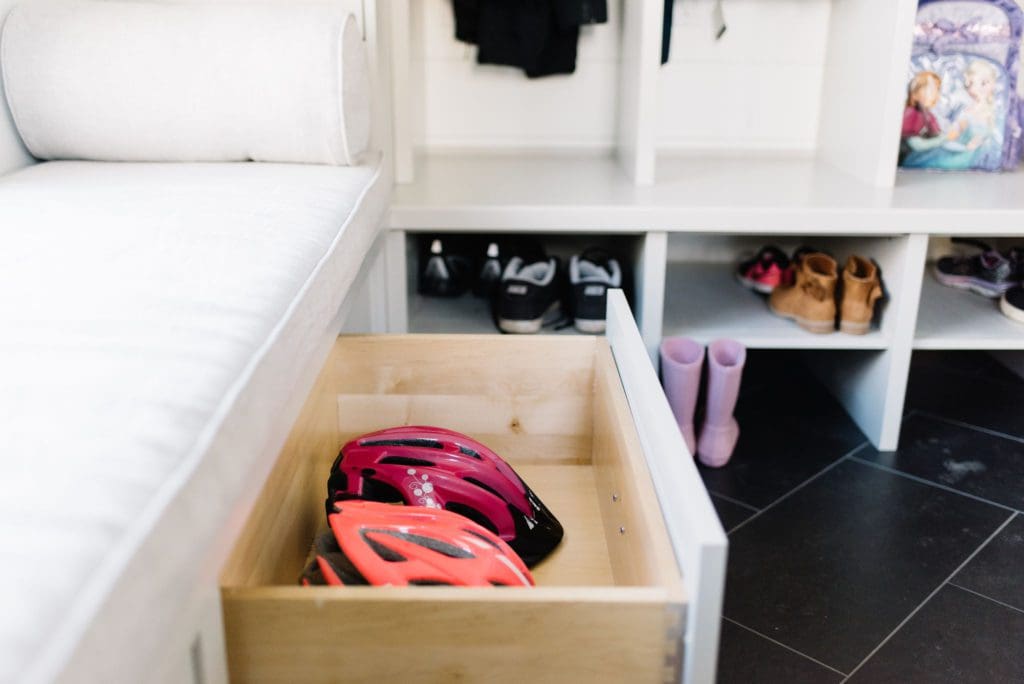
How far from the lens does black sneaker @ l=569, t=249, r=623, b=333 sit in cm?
178

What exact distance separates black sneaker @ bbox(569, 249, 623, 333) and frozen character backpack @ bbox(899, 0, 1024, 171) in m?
0.75

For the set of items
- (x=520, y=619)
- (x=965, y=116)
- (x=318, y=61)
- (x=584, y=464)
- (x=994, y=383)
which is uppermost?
(x=318, y=61)

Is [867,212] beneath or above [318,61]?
beneath

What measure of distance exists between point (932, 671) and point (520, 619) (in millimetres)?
729

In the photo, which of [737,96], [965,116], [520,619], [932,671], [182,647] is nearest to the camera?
[182,647]

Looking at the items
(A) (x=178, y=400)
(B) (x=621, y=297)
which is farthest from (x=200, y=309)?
(B) (x=621, y=297)

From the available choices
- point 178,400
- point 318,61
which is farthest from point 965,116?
point 178,400

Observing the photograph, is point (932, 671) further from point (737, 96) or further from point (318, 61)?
point (737, 96)

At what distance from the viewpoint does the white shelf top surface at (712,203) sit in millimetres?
1668

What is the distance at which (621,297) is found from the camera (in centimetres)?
121

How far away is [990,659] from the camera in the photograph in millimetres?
1225

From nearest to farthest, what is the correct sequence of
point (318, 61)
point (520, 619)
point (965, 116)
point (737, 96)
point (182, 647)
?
1. point (182, 647)
2. point (520, 619)
3. point (318, 61)
4. point (965, 116)
5. point (737, 96)

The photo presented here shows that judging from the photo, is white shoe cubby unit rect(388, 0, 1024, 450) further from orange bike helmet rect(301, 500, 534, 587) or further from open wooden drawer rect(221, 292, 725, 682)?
orange bike helmet rect(301, 500, 534, 587)

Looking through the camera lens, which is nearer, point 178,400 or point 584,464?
point 178,400
